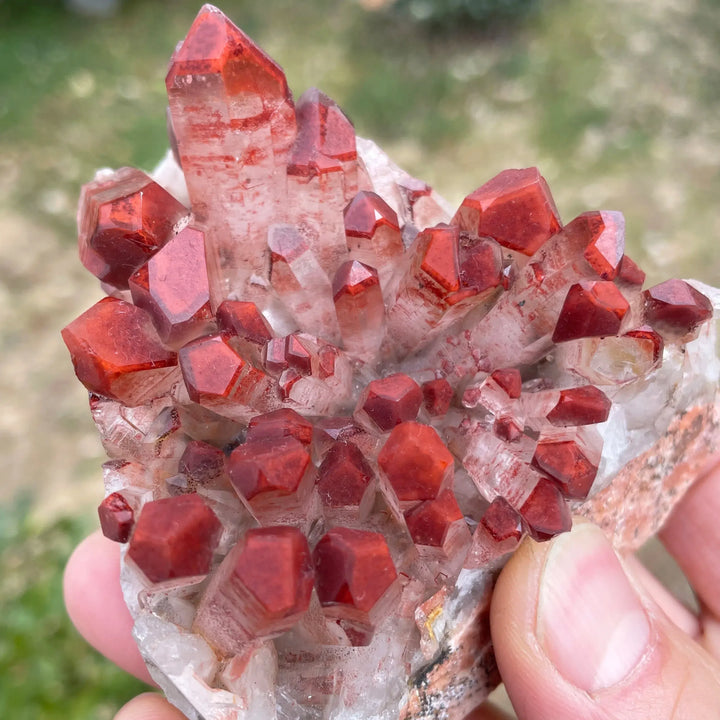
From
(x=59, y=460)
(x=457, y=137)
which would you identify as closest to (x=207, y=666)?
(x=59, y=460)

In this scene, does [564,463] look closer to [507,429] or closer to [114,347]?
[507,429]

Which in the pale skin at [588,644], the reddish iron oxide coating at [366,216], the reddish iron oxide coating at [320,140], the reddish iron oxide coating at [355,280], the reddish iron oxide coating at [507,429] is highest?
the reddish iron oxide coating at [320,140]

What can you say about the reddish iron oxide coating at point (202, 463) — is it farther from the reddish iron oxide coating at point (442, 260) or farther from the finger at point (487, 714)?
the finger at point (487, 714)

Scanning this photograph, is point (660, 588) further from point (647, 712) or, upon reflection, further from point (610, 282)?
point (610, 282)

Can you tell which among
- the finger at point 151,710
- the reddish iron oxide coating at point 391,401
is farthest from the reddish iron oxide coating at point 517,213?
the finger at point 151,710

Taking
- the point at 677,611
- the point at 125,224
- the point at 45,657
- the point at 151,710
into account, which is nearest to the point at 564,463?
the point at 125,224

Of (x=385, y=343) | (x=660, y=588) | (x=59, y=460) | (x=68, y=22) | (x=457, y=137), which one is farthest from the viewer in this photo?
(x=68, y=22)
